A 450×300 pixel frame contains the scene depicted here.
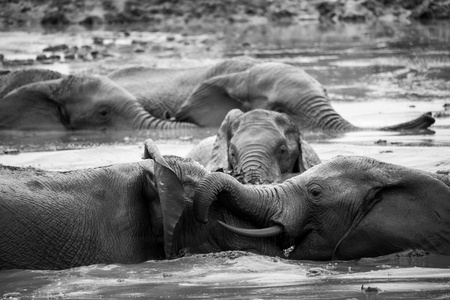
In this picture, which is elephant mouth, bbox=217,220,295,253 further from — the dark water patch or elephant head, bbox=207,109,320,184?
the dark water patch

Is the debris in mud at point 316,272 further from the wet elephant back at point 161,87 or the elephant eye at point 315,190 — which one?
the wet elephant back at point 161,87

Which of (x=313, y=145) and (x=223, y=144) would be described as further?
(x=313, y=145)

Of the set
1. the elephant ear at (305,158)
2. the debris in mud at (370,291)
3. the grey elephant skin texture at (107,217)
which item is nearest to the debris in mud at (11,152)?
the elephant ear at (305,158)

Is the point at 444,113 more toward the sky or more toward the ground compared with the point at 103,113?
more toward the sky

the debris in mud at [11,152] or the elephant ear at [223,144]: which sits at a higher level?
the elephant ear at [223,144]

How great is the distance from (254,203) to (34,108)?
30.5 feet

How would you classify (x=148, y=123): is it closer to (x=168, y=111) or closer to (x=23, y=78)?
(x=168, y=111)

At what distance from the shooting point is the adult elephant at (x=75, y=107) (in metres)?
15.9

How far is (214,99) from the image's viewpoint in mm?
15719

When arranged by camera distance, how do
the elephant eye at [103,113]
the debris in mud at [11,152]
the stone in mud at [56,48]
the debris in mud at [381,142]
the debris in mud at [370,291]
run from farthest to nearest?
the stone in mud at [56,48]
the elephant eye at [103,113]
the debris in mud at [11,152]
the debris in mud at [381,142]
the debris in mud at [370,291]

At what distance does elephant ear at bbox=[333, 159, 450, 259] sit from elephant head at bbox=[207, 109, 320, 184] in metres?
2.32

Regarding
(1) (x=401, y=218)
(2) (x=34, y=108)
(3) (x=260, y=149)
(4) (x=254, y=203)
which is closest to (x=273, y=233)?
(4) (x=254, y=203)

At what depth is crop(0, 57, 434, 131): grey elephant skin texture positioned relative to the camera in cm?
1468

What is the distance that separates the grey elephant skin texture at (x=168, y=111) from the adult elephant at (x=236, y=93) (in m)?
0.01
